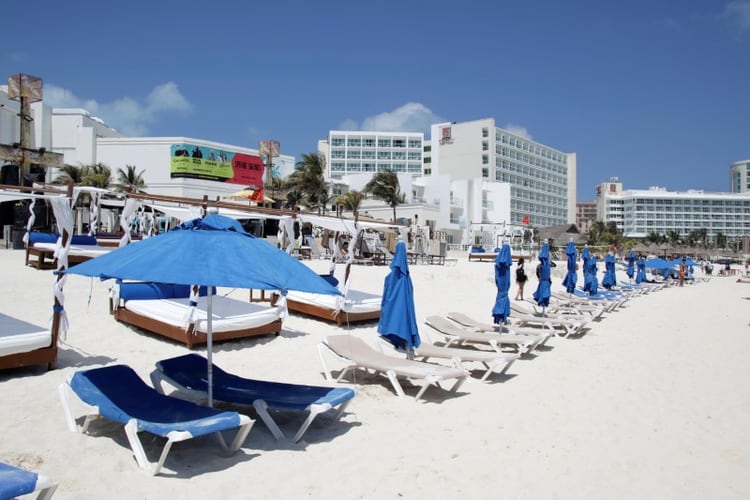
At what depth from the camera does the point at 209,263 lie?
4.43 metres

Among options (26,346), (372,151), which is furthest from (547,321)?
(372,151)

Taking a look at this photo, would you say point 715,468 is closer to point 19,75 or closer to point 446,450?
point 446,450

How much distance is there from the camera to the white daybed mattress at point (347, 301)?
11.0 metres

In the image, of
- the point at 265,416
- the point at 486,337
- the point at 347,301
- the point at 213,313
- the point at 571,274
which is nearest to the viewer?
the point at 265,416

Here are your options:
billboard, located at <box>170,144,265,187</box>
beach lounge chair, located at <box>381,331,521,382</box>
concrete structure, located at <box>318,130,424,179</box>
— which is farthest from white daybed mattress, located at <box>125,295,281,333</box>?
concrete structure, located at <box>318,130,424,179</box>

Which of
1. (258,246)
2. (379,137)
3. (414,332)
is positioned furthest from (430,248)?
(379,137)

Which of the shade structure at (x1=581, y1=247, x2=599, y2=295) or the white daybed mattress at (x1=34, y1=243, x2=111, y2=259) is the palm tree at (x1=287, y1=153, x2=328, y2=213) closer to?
the white daybed mattress at (x1=34, y1=243, x2=111, y2=259)

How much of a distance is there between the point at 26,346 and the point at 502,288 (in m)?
8.02

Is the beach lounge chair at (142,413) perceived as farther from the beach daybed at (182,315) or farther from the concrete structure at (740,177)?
the concrete structure at (740,177)

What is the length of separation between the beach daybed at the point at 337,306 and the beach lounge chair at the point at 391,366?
128 inches

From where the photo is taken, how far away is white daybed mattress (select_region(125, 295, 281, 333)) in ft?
27.6

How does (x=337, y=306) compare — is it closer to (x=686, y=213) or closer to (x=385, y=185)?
(x=385, y=185)

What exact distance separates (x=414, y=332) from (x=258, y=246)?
321 centimetres

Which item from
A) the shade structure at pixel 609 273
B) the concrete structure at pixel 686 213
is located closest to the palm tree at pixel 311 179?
the shade structure at pixel 609 273
